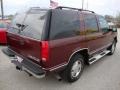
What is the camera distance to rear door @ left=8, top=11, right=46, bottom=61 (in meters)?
3.33

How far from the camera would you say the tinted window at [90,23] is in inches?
176

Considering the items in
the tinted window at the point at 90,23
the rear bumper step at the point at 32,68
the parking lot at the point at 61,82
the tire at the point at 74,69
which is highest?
the tinted window at the point at 90,23

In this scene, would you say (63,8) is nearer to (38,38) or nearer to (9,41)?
(38,38)

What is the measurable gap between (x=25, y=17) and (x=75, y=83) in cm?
225

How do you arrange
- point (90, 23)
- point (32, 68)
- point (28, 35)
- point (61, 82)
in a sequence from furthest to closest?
1. point (90, 23)
2. point (61, 82)
3. point (28, 35)
4. point (32, 68)

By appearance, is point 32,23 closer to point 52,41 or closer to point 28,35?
point 28,35

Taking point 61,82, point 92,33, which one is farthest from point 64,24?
point 61,82

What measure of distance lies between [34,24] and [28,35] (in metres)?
0.29

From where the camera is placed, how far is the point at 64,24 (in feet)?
11.8

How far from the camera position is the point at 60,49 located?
3.40 m

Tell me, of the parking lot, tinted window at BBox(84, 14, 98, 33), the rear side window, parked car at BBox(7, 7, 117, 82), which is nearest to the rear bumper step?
parked car at BBox(7, 7, 117, 82)

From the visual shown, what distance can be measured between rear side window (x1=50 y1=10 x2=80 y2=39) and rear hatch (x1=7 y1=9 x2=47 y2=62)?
23 cm

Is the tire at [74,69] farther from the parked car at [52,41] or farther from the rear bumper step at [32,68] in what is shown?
the rear bumper step at [32,68]

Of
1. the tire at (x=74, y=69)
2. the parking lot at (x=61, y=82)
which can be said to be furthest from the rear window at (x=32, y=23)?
the parking lot at (x=61, y=82)
